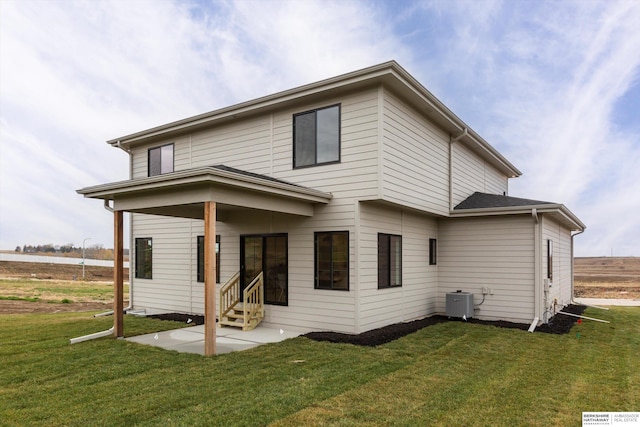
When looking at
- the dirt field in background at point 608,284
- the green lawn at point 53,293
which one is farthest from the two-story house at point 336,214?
the dirt field in background at point 608,284

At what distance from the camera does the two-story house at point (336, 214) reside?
8.01 metres

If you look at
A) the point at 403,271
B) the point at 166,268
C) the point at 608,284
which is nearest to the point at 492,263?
the point at 403,271

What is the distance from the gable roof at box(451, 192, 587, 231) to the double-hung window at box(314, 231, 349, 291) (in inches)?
158

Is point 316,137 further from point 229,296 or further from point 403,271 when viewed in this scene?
point 229,296

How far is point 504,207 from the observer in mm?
10055

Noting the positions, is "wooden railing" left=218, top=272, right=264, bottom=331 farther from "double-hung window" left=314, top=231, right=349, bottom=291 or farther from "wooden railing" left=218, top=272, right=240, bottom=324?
"double-hung window" left=314, top=231, right=349, bottom=291

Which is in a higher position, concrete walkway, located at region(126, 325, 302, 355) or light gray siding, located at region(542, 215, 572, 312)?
light gray siding, located at region(542, 215, 572, 312)

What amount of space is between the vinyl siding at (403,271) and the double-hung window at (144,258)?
7.12m

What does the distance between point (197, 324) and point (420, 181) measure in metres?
6.31

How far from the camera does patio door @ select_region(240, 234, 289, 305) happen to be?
360 inches

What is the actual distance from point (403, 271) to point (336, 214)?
8.11 feet

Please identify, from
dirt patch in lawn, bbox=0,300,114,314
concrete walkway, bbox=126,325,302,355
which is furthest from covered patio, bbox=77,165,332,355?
dirt patch in lawn, bbox=0,300,114,314

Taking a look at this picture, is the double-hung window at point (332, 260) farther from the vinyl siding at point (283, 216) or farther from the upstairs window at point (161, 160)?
the upstairs window at point (161, 160)

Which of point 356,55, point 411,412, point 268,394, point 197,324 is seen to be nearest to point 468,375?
point 411,412
